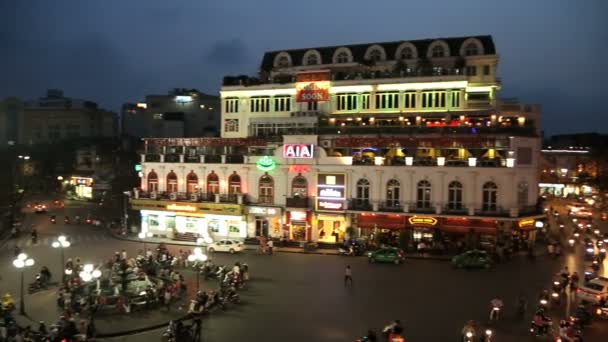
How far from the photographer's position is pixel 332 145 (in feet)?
139

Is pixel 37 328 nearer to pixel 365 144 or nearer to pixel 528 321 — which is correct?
pixel 528 321

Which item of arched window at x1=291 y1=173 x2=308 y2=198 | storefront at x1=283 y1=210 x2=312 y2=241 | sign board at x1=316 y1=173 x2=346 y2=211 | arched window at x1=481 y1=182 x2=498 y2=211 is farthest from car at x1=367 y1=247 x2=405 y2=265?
arched window at x1=291 y1=173 x2=308 y2=198

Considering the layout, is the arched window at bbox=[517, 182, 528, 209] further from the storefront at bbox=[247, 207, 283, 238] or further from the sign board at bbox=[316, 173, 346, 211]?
the storefront at bbox=[247, 207, 283, 238]

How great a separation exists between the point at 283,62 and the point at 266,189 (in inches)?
695

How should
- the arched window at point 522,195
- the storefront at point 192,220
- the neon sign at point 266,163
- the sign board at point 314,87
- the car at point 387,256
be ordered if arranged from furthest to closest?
1. the sign board at point 314,87
2. the storefront at point 192,220
3. the neon sign at point 266,163
4. the arched window at point 522,195
5. the car at point 387,256

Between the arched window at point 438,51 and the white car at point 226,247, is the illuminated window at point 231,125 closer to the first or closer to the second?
the white car at point 226,247

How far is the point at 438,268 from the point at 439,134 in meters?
11.5

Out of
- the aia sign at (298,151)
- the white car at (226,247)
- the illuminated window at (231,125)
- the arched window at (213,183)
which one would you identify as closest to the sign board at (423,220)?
the aia sign at (298,151)

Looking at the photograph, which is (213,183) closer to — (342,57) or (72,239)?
(72,239)

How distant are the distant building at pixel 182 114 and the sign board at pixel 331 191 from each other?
50.4 meters

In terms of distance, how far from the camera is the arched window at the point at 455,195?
1506 inches

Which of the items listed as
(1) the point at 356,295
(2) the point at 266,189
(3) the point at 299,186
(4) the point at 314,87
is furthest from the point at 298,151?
(1) the point at 356,295

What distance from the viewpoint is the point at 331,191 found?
135 feet

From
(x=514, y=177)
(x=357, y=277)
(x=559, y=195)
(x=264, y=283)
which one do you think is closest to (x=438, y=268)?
(x=357, y=277)
